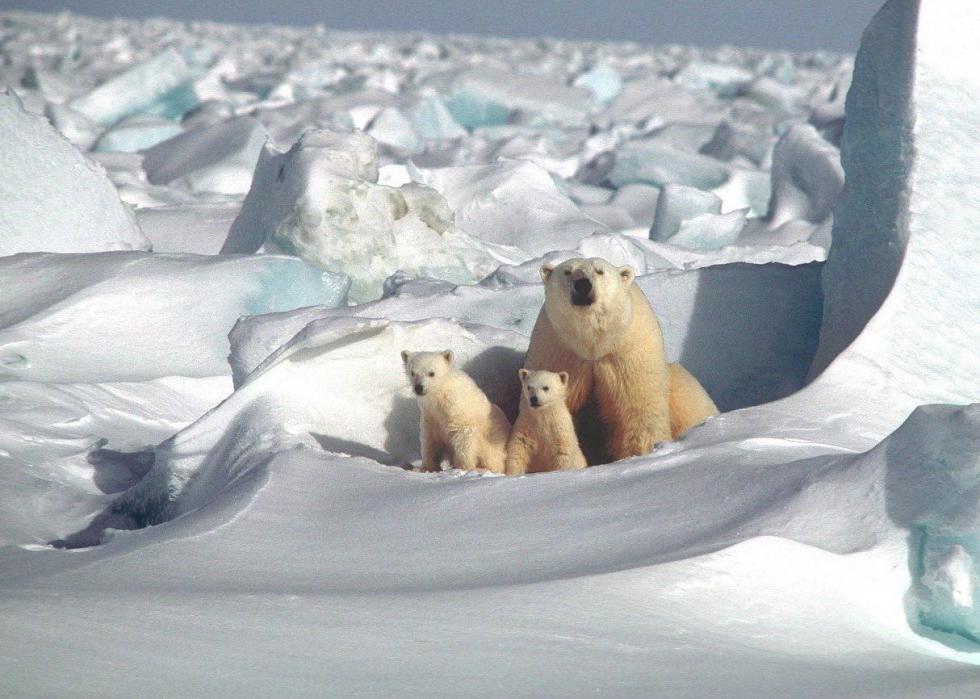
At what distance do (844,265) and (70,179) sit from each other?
128 inches

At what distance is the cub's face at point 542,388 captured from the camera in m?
3.28

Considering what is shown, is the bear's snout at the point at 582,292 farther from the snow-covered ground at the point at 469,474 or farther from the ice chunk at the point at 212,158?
the ice chunk at the point at 212,158

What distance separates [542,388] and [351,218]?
2.04 metres

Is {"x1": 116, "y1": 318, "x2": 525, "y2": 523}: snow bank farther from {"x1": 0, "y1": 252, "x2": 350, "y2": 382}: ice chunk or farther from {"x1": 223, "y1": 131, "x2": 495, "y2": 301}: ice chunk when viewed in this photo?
{"x1": 223, "y1": 131, "x2": 495, "y2": 301}: ice chunk

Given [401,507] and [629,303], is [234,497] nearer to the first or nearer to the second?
[401,507]

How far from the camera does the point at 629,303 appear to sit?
3375 millimetres

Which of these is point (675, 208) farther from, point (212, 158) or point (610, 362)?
point (610, 362)

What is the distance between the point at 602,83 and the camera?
62.3 ft

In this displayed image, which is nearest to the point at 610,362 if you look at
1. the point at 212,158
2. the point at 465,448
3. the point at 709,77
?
the point at 465,448

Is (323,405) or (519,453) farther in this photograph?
(323,405)

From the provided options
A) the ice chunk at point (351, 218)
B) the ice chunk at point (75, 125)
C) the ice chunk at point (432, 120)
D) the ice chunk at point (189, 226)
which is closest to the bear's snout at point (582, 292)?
the ice chunk at point (351, 218)

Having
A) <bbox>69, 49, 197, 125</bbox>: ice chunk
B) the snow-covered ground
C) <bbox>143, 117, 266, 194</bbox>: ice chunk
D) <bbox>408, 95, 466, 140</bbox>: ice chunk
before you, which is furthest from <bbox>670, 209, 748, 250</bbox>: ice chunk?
<bbox>69, 49, 197, 125</bbox>: ice chunk

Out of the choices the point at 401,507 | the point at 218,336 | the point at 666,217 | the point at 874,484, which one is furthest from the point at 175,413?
the point at 666,217

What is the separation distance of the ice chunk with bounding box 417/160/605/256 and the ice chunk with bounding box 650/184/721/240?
58cm
